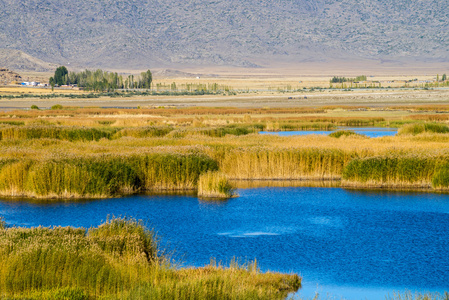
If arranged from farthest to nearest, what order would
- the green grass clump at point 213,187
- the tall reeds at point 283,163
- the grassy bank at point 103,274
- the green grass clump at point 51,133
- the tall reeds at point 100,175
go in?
the green grass clump at point 51,133, the tall reeds at point 283,163, the green grass clump at point 213,187, the tall reeds at point 100,175, the grassy bank at point 103,274

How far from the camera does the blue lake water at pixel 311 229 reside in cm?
1411

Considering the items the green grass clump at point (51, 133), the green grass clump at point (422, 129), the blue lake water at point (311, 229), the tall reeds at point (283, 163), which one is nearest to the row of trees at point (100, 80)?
the green grass clump at point (51, 133)

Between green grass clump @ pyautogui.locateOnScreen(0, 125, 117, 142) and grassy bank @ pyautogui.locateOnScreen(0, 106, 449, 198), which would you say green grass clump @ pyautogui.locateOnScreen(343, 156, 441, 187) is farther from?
green grass clump @ pyautogui.locateOnScreen(0, 125, 117, 142)

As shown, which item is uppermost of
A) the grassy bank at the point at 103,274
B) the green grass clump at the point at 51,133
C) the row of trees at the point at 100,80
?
the row of trees at the point at 100,80

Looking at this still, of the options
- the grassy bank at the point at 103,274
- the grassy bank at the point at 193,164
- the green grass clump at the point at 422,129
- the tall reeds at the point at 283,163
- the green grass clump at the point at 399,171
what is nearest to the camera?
the grassy bank at the point at 103,274

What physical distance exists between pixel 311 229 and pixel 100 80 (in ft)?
433

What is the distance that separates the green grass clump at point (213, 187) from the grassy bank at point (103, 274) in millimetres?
9972

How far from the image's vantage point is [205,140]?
32.6 meters

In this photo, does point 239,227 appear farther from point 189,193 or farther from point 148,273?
point 148,273

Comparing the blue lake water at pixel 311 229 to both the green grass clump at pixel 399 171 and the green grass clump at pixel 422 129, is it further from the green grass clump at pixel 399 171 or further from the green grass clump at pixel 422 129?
the green grass clump at pixel 422 129

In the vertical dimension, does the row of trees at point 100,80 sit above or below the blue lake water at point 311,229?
above

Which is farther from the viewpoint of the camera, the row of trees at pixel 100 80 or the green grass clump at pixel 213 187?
the row of trees at pixel 100 80

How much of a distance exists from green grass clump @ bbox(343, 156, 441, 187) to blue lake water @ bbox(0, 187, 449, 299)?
2.92ft

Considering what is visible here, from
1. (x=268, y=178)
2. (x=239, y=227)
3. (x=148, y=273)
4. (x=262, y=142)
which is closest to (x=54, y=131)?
(x=262, y=142)
